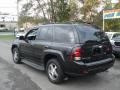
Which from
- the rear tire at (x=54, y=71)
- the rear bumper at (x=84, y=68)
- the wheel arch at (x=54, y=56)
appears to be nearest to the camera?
the rear bumper at (x=84, y=68)

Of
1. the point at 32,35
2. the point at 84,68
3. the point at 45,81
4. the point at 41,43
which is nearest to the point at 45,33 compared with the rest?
the point at 41,43

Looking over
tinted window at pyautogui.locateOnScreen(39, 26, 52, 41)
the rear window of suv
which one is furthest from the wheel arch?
the rear window of suv

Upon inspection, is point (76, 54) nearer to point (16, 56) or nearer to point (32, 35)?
point (32, 35)

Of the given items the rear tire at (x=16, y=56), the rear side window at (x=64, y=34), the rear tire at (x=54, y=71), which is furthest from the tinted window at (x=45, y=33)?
the rear tire at (x=16, y=56)

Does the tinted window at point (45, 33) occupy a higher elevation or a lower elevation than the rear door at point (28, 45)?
higher

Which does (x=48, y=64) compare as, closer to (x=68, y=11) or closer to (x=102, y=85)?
(x=102, y=85)

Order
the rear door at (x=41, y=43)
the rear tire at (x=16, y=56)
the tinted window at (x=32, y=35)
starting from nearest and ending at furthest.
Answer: the rear door at (x=41, y=43)
the tinted window at (x=32, y=35)
the rear tire at (x=16, y=56)

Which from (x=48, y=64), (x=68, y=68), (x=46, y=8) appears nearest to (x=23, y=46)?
(x=48, y=64)

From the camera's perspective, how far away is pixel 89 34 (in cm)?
581

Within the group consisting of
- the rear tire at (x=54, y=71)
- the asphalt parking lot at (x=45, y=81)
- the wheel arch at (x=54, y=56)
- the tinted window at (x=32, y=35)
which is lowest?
the asphalt parking lot at (x=45, y=81)

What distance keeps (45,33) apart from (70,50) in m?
1.58

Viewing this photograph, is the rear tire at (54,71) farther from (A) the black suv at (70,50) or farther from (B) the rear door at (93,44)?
(B) the rear door at (93,44)

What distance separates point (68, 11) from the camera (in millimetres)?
26203

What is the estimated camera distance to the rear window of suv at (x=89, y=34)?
18.4 feet
